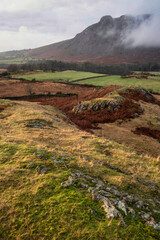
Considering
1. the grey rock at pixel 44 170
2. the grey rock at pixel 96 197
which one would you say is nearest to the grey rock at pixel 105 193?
the grey rock at pixel 96 197

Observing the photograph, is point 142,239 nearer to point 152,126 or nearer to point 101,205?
point 101,205

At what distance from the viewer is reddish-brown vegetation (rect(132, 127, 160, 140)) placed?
23906 millimetres

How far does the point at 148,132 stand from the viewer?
81.4 ft

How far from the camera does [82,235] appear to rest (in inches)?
164

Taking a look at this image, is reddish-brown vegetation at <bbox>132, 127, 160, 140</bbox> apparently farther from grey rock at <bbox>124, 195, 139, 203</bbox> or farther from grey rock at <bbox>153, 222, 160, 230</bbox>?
grey rock at <bbox>153, 222, 160, 230</bbox>

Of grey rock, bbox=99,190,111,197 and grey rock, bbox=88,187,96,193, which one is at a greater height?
grey rock, bbox=88,187,96,193

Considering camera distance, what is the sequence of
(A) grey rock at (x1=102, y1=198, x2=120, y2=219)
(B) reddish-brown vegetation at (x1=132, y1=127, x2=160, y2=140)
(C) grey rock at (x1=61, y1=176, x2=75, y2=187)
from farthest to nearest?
(B) reddish-brown vegetation at (x1=132, y1=127, x2=160, y2=140) < (C) grey rock at (x1=61, y1=176, x2=75, y2=187) < (A) grey rock at (x1=102, y1=198, x2=120, y2=219)

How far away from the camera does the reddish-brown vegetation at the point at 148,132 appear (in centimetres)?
2391

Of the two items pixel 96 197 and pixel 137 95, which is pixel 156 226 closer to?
pixel 96 197

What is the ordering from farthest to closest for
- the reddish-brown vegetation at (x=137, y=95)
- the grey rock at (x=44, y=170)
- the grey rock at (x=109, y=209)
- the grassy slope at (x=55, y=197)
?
1. the reddish-brown vegetation at (x=137, y=95)
2. the grey rock at (x=44, y=170)
3. the grey rock at (x=109, y=209)
4. the grassy slope at (x=55, y=197)

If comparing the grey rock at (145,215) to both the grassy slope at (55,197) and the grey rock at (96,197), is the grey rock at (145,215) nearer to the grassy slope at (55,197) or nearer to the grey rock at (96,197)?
the grassy slope at (55,197)

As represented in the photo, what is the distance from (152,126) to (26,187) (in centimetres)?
2609

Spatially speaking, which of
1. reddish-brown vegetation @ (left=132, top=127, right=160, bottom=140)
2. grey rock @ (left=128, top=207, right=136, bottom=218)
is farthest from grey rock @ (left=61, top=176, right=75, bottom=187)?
reddish-brown vegetation @ (left=132, top=127, right=160, bottom=140)

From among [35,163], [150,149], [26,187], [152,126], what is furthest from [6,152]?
[152,126]
